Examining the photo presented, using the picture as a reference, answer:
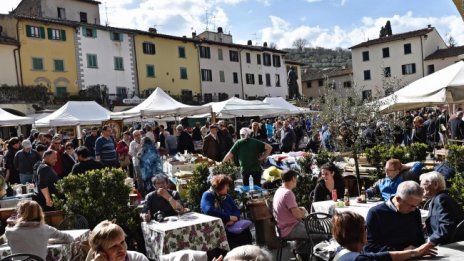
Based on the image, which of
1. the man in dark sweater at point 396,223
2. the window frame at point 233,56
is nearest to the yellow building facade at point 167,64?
the window frame at point 233,56

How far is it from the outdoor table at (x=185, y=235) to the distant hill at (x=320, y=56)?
9676 centimetres

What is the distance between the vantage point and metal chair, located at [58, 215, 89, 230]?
19.9 ft

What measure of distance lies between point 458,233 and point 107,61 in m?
34.6

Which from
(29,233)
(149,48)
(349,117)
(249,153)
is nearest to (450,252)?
(349,117)

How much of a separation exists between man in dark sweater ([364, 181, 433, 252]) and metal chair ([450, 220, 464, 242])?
1.22ft

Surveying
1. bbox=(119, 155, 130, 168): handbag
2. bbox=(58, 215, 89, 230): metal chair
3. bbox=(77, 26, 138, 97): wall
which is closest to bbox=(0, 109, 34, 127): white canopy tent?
bbox=(119, 155, 130, 168): handbag

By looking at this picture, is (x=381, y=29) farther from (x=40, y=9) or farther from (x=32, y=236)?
(x=32, y=236)

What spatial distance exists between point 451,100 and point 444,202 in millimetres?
3177

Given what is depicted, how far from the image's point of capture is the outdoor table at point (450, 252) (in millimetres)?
3618

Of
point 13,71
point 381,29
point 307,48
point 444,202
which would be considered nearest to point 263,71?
point 381,29

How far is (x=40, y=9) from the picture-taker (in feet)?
123

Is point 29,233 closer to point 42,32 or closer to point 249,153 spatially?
point 249,153

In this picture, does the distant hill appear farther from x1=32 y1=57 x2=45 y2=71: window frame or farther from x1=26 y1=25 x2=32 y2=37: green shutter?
x1=26 y1=25 x2=32 y2=37: green shutter

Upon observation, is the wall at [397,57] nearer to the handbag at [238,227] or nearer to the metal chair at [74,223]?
the handbag at [238,227]
